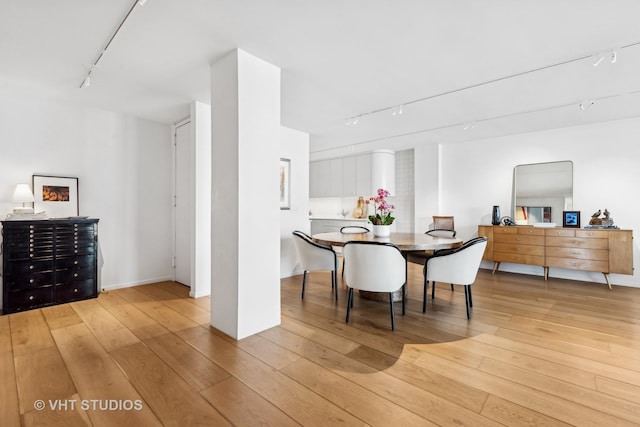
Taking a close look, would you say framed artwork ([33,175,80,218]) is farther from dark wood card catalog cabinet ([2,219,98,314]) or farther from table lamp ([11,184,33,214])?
dark wood card catalog cabinet ([2,219,98,314])

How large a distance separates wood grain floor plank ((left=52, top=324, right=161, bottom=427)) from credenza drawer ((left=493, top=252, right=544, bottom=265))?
539cm

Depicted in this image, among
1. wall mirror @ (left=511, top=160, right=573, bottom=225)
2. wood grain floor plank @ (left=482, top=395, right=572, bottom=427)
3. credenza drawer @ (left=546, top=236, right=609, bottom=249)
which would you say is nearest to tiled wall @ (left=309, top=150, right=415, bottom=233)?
wall mirror @ (left=511, top=160, right=573, bottom=225)

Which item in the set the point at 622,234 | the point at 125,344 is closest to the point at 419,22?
the point at 125,344

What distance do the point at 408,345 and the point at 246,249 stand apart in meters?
1.60

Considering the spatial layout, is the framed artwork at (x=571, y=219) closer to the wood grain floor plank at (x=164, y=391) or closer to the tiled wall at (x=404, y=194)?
the tiled wall at (x=404, y=194)

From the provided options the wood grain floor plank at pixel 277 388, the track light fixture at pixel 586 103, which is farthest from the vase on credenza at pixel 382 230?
the track light fixture at pixel 586 103

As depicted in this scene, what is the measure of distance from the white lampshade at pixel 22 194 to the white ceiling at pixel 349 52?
1.15 meters

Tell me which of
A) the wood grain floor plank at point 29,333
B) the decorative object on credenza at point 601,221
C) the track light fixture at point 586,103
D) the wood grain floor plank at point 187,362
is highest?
the track light fixture at point 586,103

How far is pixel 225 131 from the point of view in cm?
263

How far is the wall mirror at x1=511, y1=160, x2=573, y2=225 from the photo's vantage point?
195 inches

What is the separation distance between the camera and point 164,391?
5.90 ft

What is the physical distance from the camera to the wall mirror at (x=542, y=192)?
495 centimetres

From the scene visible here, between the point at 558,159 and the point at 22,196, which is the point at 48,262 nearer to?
the point at 22,196

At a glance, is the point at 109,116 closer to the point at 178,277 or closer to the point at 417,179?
the point at 178,277
